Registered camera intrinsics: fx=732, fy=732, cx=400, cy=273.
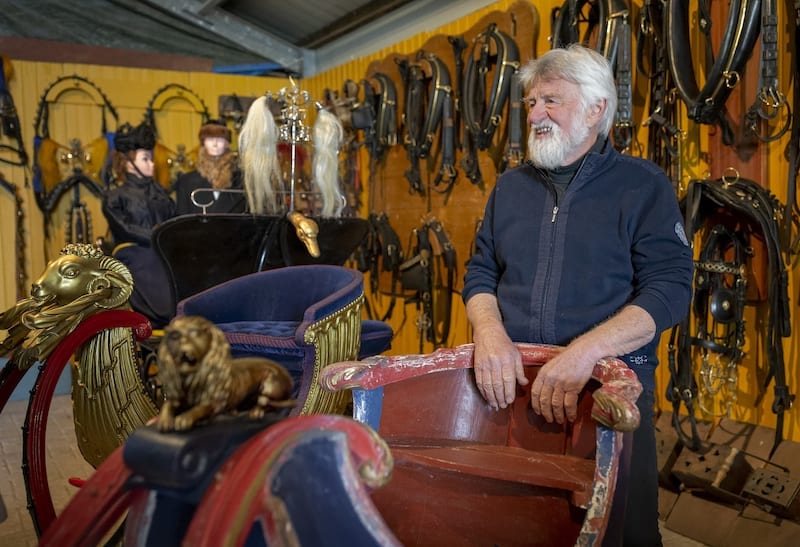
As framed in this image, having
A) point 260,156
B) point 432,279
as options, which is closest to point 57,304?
point 260,156

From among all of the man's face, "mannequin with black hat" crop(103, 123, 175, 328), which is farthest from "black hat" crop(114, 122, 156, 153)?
the man's face

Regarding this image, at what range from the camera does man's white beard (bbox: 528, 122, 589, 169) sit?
6.19 feet

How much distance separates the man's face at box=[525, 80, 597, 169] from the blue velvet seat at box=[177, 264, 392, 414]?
31.9 inches

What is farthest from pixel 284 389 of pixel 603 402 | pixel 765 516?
pixel 765 516

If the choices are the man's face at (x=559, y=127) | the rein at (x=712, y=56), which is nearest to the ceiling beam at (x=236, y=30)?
the rein at (x=712, y=56)

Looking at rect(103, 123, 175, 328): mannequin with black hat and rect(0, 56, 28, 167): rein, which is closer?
rect(103, 123, 175, 328): mannequin with black hat

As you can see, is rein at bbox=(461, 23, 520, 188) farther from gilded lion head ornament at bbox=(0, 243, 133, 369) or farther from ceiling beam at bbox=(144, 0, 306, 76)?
ceiling beam at bbox=(144, 0, 306, 76)

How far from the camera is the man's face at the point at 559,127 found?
6.19 feet

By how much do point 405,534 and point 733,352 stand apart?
1.93 metres

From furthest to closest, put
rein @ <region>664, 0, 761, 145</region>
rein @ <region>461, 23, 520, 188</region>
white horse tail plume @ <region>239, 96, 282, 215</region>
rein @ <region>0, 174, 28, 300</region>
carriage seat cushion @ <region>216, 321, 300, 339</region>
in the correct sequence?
rein @ <region>0, 174, 28, 300</region> < rein @ <region>461, 23, 520, 188</region> < white horse tail plume @ <region>239, 96, 282, 215</region> < rein @ <region>664, 0, 761, 145</region> < carriage seat cushion @ <region>216, 321, 300, 339</region>

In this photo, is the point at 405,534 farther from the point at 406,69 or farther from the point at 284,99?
the point at 406,69

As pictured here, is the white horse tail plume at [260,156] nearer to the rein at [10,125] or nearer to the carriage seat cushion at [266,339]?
the carriage seat cushion at [266,339]

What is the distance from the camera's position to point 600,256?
181 cm

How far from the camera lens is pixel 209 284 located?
10.8 ft
